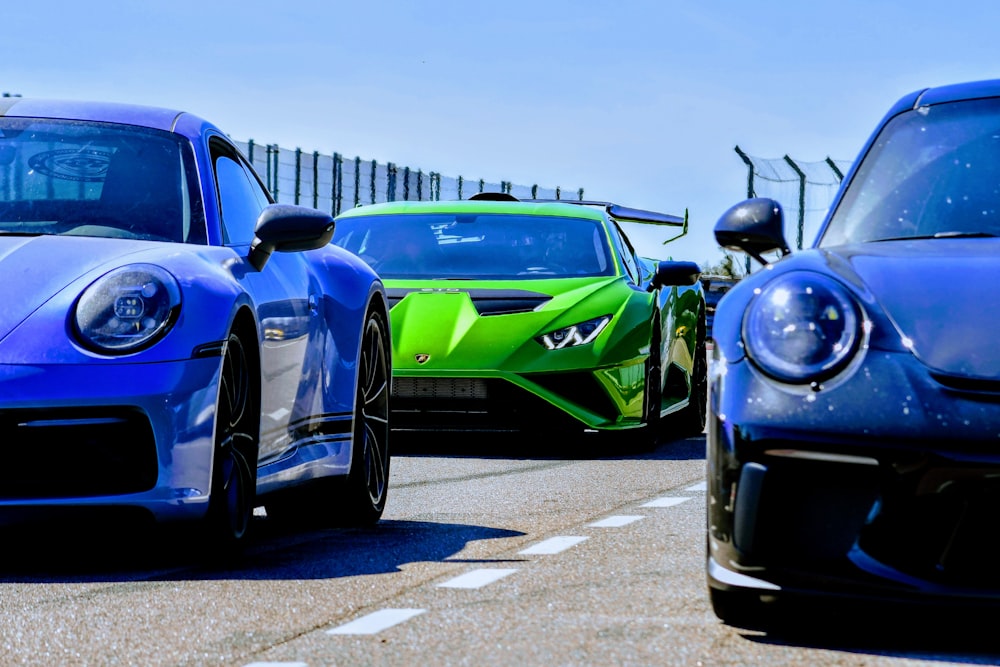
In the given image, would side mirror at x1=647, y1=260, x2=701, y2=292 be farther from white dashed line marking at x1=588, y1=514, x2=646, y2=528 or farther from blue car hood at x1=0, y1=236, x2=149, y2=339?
blue car hood at x1=0, y1=236, x2=149, y2=339

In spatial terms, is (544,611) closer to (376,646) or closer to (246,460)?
(376,646)

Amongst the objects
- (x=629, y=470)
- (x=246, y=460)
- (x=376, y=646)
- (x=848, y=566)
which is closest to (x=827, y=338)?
(x=848, y=566)

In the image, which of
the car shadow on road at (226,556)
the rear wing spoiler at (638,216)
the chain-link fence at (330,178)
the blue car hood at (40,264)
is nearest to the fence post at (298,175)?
the chain-link fence at (330,178)

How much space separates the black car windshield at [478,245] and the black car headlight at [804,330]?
→ 721 cm

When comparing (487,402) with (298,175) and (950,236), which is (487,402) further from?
(298,175)

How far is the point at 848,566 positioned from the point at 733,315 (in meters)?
0.68

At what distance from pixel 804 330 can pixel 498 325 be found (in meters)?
6.78

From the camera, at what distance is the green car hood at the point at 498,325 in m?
11.1

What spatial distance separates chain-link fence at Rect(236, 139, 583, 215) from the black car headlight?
19882mm

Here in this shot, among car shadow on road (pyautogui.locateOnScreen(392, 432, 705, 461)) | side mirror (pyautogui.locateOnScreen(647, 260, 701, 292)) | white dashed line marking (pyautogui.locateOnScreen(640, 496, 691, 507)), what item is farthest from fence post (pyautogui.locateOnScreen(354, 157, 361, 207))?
white dashed line marking (pyautogui.locateOnScreen(640, 496, 691, 507))

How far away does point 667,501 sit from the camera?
8.20 m

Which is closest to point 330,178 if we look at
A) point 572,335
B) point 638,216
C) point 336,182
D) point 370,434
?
point 336,182

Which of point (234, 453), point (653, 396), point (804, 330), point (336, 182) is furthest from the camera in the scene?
point (336, 182)

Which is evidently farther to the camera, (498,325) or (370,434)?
(498,325)
